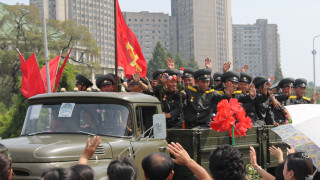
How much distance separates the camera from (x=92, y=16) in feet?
447

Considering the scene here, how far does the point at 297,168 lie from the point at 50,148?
2.79 meters

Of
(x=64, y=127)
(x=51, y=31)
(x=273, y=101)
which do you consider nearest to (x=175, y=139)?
(x=64, y=127)

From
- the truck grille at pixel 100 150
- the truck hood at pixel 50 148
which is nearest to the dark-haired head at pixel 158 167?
the truck hood at pixel 50 148

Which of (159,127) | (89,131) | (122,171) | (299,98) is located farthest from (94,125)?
(299,98)

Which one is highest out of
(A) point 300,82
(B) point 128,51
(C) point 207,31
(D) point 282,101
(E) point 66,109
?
(C) point 207,31

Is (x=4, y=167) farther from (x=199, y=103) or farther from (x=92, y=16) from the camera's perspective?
(x=92, y=16)

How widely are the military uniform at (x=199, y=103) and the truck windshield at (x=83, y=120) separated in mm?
2351

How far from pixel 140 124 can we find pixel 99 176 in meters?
1.34

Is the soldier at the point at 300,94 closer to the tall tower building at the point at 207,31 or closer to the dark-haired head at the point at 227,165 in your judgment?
the dark-haired head at the point at 227,165

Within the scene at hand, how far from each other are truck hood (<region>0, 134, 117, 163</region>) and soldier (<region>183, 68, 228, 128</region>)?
265cm

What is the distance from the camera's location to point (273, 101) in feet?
35.2

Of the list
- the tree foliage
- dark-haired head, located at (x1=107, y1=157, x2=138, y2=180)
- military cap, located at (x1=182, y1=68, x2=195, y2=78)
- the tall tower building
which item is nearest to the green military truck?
dark-haired head, located at (x1=107, y1=157, x2=138, y2=180)

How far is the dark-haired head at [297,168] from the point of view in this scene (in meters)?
4.72

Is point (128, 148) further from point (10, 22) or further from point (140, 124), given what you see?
point (10, 22)
